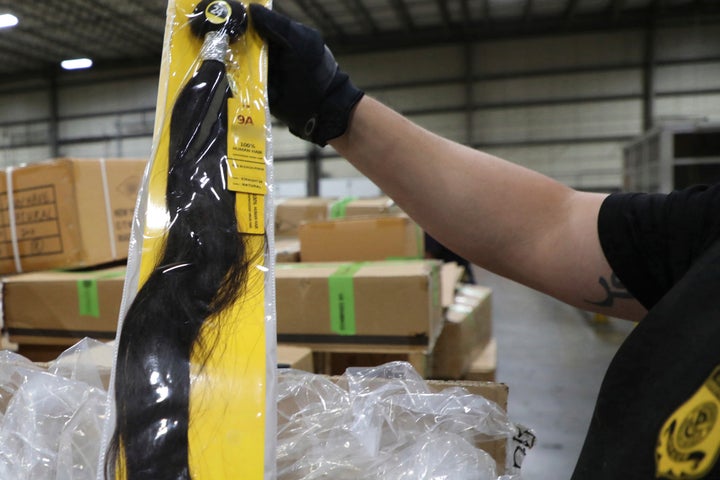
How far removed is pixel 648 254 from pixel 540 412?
2.42m

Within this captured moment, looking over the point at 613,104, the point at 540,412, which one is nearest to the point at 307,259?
the point at 540,412

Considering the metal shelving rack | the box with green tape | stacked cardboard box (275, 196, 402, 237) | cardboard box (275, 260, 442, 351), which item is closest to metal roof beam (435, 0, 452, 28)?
the metal shelving rack

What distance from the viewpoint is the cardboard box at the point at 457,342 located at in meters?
1.89

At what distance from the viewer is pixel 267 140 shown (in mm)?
613

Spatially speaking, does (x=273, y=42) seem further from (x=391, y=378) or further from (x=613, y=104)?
(x=613, y=104)

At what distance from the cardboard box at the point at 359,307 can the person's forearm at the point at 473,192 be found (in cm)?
64

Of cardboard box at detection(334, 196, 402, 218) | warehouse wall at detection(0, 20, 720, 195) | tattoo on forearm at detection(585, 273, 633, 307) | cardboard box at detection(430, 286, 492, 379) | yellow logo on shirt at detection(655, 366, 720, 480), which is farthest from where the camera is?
warehouse wall at detection(0, 20, 720, 195)

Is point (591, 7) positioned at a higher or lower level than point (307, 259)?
higher

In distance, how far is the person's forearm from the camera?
67cm

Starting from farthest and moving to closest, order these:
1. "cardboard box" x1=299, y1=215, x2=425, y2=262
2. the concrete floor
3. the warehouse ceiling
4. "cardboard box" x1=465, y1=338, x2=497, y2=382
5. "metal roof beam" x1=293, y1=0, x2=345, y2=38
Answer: "metal roof beam" x1=293, y1=0, x2=345, y2=38 → the warehouse ceiling → the concrete floor → "cardboard box" x1=465, y1=338, x2=497, y2=382 → "cardboard box" x1=299, y1=215, x2=425, y2=262

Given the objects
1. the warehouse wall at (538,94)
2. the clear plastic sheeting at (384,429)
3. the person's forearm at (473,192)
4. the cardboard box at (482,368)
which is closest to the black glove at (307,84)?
the person's forearm at (473,192)

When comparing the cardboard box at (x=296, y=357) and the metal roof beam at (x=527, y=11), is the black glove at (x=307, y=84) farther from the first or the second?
the metal roof beam at (x=527, y=11)

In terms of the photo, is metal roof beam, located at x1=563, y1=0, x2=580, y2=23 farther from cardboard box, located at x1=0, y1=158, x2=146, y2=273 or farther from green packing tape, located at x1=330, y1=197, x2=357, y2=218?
cardboard box, located at x1=0, y1=158, x2=146, y2=273

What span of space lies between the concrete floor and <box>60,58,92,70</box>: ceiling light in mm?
9480
